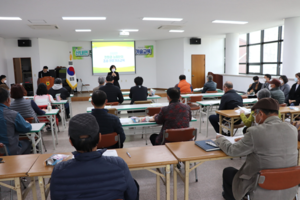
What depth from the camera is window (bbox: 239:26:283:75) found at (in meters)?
9.34

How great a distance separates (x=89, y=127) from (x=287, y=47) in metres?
7.90

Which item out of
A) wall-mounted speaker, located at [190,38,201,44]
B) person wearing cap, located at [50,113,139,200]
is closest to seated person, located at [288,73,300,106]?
person wearing cap, located at [50,113,139,200]

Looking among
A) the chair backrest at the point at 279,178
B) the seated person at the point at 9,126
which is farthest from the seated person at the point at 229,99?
the seated person at the point at 9,126

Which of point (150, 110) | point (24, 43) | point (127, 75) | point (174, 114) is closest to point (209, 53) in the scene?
point (127, 75)

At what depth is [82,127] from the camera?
1.24 meters

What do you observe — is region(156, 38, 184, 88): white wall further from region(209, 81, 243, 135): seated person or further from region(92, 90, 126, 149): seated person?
region(92, 90, 126, 149): seated person

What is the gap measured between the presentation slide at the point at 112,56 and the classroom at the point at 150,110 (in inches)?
2.2

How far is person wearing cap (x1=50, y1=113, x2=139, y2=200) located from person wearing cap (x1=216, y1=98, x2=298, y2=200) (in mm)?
1100

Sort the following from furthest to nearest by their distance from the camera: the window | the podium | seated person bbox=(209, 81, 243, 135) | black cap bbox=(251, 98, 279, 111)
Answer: the window < the podium < seated person bbox=(209, 81, 243, 135) < black cap bbox=(251, 98, 279, 111)

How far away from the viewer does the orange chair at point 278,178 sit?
5.42ft

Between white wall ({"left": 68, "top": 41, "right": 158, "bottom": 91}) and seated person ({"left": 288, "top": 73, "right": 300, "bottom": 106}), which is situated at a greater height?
white wall ({"left": 68, "top": 41, "right": 158, "bottom": 91})

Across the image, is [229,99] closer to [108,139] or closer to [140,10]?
[108,139]

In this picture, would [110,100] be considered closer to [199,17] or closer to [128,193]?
[199,17]

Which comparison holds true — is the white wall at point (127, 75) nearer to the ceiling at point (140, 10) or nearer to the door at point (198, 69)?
the door at point (198, 69)
